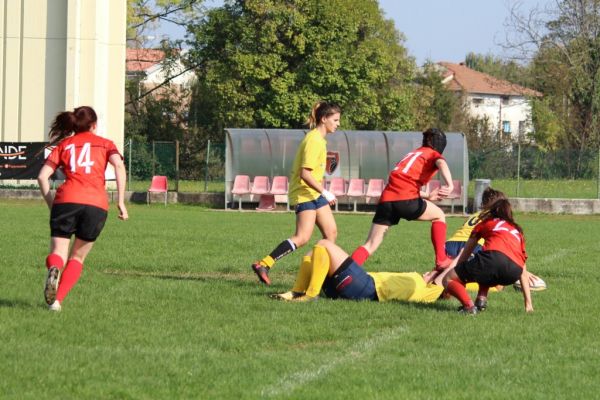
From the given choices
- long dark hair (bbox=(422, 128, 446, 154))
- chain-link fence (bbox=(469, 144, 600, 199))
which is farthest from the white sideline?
chain-link fence (bbox=(469, 144, 600, 199))

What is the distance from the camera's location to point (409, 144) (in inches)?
1566

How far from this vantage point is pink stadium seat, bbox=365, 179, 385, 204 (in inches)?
1483

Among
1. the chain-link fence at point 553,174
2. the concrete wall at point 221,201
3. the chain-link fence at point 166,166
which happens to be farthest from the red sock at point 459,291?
the chain-link fence at point 166,166

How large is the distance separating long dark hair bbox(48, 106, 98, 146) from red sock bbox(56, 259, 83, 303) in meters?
1.12

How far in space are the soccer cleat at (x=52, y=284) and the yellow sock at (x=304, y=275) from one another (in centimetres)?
250

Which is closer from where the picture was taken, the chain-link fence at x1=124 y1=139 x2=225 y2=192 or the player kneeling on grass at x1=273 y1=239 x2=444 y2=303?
the player kneeling on grass at x1=273 y1=239 x2=444 y2=303

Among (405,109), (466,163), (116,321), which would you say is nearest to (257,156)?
(466,163)

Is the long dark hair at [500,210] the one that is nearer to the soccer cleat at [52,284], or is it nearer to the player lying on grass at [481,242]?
the player lying on grass at [481,242]

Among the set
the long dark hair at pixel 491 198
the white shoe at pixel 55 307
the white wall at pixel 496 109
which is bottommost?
the white shoe at pixel 55 307

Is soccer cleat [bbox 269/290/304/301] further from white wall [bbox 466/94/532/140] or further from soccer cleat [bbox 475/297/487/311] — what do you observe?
white wall [bbox 466/94/532/140]

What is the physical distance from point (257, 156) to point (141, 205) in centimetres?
437

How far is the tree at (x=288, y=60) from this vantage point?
57.6 meters

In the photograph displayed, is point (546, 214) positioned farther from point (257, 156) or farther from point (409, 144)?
point (257, 156)

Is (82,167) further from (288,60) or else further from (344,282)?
(288,60)
